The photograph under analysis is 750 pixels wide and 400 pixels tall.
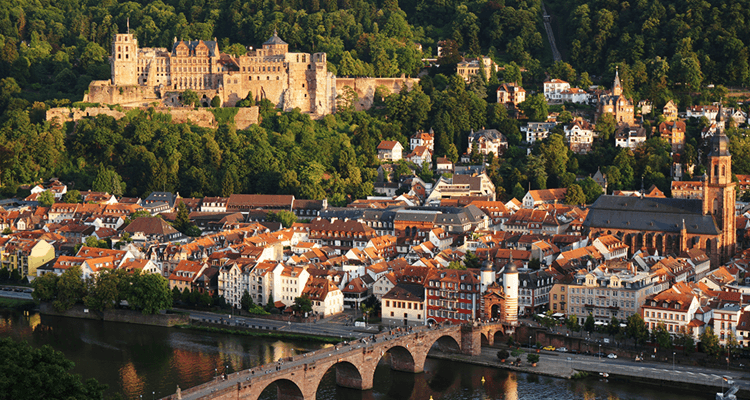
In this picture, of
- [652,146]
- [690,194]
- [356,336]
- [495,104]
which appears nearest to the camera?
[356,336]

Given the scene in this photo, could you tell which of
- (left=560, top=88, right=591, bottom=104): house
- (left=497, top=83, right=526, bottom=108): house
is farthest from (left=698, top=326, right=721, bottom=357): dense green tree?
(left=560, top=88, right=591, bottom=104): house

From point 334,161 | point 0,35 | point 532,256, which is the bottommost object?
point 532,256

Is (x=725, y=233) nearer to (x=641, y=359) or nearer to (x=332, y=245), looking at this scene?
(x=641, y=359)

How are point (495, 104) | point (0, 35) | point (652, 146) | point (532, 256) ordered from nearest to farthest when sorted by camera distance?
point (532, 256), point (652, 146), point (495, 104), point (0, 35)

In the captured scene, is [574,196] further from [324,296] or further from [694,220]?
[324,296]

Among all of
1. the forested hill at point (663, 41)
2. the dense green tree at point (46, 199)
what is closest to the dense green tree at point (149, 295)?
the dense green tree at point (46, 199)

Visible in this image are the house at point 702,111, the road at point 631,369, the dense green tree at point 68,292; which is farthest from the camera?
the house at point 702,111

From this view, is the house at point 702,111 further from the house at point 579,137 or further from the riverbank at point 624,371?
the riverbank at point 624,371

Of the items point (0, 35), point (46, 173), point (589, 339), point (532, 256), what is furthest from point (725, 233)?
point (0, 35)
